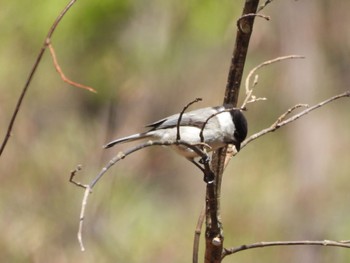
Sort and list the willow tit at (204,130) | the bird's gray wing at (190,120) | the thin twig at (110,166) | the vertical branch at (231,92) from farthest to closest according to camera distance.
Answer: the bird's gray wing at (190,120), the willow tit at (204,130), the vertical branch at (231,92), the thin twig at (110,166)

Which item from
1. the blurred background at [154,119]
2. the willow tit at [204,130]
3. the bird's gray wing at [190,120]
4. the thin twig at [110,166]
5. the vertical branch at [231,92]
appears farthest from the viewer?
the blurred background at [154,119]

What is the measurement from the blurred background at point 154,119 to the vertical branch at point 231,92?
1.48m

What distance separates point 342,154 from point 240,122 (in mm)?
4327

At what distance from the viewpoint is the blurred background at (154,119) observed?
3736mm

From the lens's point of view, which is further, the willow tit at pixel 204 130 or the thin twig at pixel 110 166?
the willow tit at pixel 204 130

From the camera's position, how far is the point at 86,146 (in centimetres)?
363

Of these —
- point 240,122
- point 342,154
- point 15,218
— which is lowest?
point 15,218

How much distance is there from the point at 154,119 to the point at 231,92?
136 inches

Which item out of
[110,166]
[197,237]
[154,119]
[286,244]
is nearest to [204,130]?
[197,237]

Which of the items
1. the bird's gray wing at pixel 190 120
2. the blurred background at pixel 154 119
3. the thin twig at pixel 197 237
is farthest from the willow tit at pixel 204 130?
the blurred background at pixel 154 119

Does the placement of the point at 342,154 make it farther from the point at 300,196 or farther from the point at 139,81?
the point at 139,81

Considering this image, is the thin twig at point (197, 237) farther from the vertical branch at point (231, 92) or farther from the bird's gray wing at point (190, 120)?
the bird's gray wing at point (190, 120)

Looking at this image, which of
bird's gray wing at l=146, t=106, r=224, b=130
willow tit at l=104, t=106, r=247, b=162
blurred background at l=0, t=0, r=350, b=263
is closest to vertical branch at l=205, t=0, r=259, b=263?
willow tit at l=104, t=106, r=247, b=162

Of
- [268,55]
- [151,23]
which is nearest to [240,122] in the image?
[151,23]
